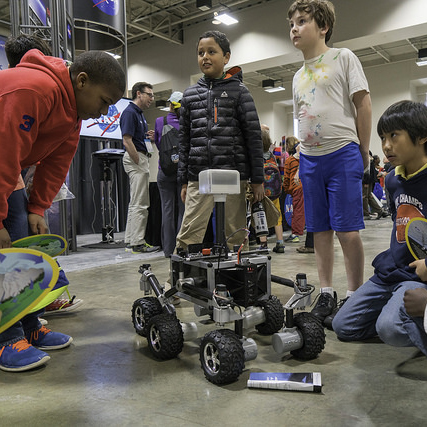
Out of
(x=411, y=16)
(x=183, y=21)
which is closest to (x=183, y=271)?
(x=411, y=16)

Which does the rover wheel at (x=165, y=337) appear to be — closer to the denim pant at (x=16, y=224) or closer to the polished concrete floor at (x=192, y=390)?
the polished concrete floor at (x=192, y=390)

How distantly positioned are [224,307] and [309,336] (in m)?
0.32

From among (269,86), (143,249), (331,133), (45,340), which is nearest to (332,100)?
(331,133)

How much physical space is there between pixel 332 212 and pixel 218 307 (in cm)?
82

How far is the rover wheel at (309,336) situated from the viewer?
1393 millimetres

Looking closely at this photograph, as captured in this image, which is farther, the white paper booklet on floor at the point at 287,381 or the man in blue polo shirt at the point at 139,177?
the man in blue polo shirt at the point at 139,177

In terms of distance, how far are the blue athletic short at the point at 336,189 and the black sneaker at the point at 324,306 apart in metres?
0.30

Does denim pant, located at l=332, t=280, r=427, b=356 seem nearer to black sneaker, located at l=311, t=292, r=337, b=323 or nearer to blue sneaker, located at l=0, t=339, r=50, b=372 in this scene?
black sneaker, located at l=311, t=292, r=337, b=323

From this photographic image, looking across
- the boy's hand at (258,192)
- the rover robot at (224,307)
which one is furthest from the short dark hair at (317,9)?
the rover robot at (224,307)

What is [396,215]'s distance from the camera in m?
1.59

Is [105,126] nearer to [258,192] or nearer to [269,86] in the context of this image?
[258,192]

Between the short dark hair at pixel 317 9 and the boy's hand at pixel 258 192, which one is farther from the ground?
the short dark hair at pixel 317 9

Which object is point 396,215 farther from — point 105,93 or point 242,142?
point 105,93

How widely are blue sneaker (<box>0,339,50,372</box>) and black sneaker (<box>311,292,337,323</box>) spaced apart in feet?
3.55
